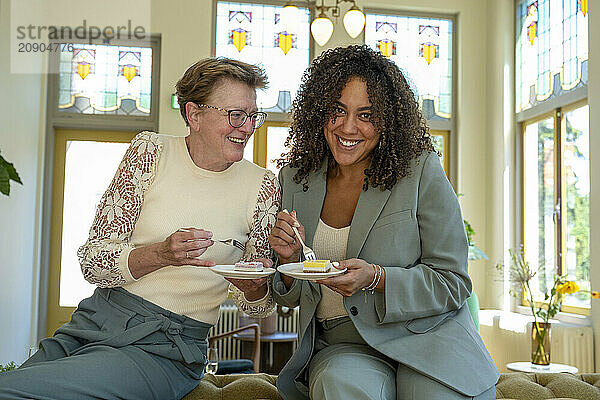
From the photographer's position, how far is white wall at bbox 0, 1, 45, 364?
538 centimetres

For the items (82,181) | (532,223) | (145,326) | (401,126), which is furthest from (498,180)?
(145,326)

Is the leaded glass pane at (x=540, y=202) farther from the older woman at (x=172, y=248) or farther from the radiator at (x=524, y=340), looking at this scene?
the older woman at (x=172, y=248)

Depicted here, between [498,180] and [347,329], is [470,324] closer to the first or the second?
[347,329]

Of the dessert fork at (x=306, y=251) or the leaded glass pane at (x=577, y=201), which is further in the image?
the leaded glass pane at (x=577, y=201)

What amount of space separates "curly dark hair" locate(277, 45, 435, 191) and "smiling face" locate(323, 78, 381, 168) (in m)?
0.02

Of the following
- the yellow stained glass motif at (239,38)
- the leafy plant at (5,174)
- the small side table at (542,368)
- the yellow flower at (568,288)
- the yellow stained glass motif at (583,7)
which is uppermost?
the yellow stained glass motif at (239,38)

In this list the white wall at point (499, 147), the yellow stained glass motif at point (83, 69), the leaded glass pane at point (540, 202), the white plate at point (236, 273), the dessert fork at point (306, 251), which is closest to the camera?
the white plate at point (236, 273)

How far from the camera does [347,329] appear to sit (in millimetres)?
1895

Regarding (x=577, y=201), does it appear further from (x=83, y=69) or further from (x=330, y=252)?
(x=83, y=69)

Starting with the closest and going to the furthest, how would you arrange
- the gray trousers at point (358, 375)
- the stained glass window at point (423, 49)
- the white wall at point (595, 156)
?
the gray trousers at point (358, 375) → the white wall at point (595, 156) → the stained glass window at point (423, 49)

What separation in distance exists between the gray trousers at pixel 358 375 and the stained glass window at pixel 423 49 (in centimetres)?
569

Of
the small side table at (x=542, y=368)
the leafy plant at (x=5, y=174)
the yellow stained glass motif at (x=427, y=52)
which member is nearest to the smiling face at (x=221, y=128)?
the leafy plant at (x=5, y=174)

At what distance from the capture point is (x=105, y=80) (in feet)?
22.9

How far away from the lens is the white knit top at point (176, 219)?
6.32ft
